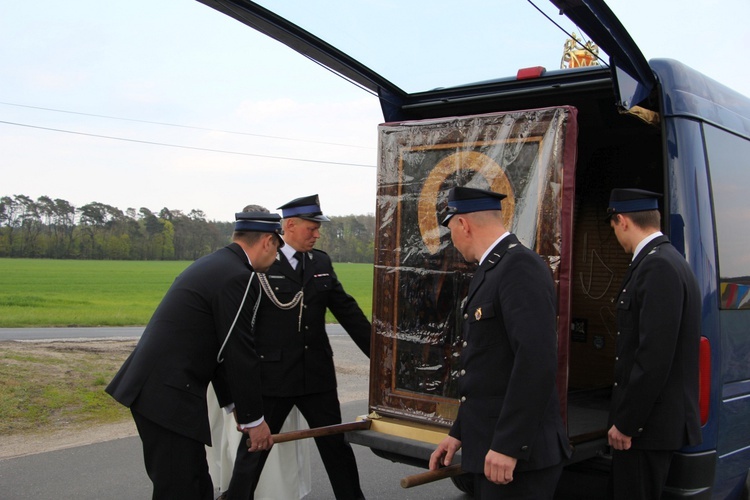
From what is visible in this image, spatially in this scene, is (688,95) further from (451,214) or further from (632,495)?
(632,495)

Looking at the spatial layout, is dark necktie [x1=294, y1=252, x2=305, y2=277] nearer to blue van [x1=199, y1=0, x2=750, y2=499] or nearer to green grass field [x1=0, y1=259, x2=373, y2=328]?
blue van [x1=199, y1=0, x2=750, y2=499]

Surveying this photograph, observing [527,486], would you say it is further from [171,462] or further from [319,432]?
[171,462]

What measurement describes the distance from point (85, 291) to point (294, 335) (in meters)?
41.0

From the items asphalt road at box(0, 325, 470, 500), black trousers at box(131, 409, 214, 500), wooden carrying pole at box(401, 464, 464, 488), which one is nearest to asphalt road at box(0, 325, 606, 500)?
asphalt road at box(0, 325, 470, 500)

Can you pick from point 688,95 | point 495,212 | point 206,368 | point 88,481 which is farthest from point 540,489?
point 88,481

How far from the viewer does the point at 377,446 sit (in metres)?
3.87

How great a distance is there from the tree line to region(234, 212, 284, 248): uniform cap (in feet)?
175

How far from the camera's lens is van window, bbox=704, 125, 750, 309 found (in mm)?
3713

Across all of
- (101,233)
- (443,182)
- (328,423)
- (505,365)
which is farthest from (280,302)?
(101,233)

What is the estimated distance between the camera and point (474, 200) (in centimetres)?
293

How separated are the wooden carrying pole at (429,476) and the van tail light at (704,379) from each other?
4.25 feet

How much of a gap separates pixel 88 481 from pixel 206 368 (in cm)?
252

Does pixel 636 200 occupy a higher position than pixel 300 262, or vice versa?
pixel 636 200

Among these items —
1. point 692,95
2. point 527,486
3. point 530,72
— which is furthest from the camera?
point 530,72
